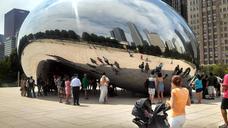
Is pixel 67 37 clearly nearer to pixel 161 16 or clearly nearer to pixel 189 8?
pixel 161 16

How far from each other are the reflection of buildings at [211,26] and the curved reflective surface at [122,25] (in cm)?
11945

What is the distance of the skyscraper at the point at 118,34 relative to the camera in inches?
646

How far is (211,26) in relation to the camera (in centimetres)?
13738

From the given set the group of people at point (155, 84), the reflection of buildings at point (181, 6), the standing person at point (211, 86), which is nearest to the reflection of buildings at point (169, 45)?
the group of people at point (155, 84)

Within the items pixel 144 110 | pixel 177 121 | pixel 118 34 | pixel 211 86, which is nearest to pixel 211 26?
pixel 211 86

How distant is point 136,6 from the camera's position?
1716cm

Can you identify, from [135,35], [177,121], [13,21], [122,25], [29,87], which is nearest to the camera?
[177,121]

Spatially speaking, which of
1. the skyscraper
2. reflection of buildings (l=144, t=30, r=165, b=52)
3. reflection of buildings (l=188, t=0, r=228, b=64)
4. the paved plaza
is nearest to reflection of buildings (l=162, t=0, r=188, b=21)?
reflection of buildings (l=188, t=0, r=228, b=64)

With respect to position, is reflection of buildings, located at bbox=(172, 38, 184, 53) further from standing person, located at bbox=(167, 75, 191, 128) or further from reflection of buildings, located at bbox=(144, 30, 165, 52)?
standing person, located at bbox=(167, 75, 191, 128)

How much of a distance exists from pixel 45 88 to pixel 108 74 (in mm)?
5387

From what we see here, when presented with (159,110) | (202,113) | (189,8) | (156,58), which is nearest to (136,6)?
(156,58)

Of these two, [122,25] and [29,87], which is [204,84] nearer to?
[122,25]

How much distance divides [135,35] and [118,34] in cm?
78

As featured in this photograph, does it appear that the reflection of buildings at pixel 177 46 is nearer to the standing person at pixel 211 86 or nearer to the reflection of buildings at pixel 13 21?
the standing person at pixel 211 86
